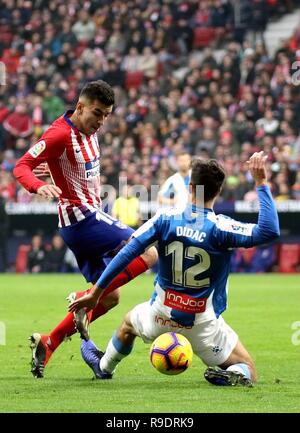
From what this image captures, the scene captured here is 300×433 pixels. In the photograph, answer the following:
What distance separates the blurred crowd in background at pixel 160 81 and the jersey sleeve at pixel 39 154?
1392 centimetres

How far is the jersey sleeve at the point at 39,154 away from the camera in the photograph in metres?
8.06

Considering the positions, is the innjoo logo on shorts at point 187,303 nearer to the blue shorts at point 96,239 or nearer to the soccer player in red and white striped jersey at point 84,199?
the soccer player in red and white striped jersey at point 84,199

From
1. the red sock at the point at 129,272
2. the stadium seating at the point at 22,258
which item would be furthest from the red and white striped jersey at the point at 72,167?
the stadium seating at the point at 22,258

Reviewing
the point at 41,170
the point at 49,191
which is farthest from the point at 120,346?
the point at 41,170

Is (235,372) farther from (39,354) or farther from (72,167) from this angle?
(72,167)

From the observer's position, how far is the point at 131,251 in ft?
24.0

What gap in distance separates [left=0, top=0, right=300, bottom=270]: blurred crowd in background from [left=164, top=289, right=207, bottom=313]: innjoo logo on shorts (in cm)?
1483

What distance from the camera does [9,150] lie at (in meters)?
27.3

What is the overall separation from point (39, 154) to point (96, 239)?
846 mm

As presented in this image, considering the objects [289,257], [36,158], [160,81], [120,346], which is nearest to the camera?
[120,346]

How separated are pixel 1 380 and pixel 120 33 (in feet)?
75.1

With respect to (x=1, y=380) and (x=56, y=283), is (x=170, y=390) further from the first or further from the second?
(x=56, y=283)

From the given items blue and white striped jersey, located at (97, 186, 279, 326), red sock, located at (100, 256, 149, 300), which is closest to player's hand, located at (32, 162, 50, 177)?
red sock, located at (100, 256, 149, 300)
